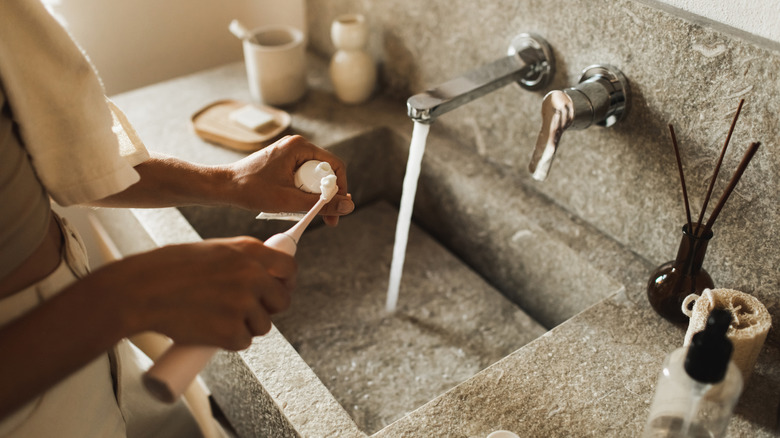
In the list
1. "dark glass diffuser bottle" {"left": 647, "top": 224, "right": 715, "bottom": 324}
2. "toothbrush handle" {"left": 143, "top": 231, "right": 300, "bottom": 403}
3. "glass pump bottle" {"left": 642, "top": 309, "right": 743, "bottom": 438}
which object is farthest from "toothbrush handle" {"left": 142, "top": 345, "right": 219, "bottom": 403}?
"dark glass diffuser bottle" {"left": 647, "top": 224, "right": 715, "bottom": 324}

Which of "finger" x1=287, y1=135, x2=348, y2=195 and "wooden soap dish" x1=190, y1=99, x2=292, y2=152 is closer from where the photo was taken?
"finger" x1=287, y1=135, x2=348, y2=195

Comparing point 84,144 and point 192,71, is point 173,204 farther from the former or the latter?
point 192,71

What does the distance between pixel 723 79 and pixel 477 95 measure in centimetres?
31

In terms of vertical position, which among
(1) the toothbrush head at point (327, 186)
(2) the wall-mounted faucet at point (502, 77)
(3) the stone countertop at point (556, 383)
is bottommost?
(3) the stone countertop at point (556, 383)

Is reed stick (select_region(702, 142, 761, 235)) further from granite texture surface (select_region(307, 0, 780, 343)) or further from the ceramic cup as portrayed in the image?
the ceramic cup

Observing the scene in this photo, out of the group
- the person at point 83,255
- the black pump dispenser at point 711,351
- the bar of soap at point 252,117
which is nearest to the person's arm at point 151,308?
the person at point 83,255

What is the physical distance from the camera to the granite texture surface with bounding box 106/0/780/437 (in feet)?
2.36

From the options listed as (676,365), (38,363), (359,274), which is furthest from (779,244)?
(38,363)

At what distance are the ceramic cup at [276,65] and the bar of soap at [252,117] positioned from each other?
0.19ft

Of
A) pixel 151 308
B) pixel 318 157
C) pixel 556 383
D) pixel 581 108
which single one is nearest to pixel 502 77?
pixel 581 108

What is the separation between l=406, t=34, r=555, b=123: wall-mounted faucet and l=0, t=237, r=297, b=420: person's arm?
374mm

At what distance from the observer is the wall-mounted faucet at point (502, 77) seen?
881mm

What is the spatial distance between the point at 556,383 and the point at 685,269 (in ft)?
0.70

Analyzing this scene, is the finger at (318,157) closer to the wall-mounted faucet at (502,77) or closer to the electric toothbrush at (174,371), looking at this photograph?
the wall-mounted faucet at (502,77)
